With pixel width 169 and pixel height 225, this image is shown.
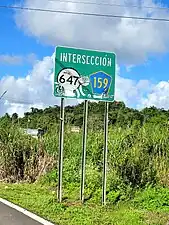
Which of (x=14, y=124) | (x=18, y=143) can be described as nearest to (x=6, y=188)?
(x=18, y=143)

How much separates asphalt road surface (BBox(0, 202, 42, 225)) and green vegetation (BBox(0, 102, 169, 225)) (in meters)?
0.46

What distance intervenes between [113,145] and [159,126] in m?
1.70

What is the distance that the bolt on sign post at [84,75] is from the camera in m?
11.2

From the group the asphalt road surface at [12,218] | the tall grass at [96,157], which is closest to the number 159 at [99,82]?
the tall grass at [96,157]

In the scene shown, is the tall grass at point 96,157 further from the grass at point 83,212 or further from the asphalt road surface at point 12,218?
the asphalt road surface at point 12,218

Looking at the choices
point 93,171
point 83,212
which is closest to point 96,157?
point 93,171

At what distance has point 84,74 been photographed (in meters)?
11.4

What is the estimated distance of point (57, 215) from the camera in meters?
9.56

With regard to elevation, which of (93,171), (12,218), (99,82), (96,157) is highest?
(99,82)

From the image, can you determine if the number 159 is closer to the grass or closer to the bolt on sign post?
the bolt on sign post

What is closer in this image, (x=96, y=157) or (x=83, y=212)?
(x=83, y=212)

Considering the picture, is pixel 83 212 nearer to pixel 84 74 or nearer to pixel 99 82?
pixel 99 82

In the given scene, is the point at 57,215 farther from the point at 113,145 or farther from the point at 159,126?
the point at 159,126

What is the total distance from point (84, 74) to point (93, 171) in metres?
3.23
